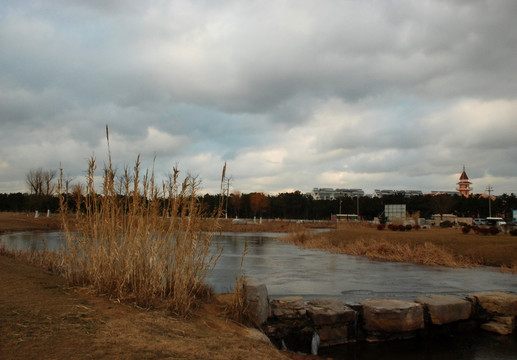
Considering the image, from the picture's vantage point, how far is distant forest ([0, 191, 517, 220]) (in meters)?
80.2

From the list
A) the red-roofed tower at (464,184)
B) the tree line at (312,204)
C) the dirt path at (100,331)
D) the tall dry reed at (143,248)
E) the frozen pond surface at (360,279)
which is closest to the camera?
the dirt path at (100,331)

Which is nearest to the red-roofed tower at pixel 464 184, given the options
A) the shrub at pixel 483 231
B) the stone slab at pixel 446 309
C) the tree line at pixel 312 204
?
the tree line at pixel 312 204

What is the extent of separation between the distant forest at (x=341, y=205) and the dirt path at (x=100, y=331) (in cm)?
6989

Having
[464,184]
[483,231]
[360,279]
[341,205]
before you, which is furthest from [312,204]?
[360,279]

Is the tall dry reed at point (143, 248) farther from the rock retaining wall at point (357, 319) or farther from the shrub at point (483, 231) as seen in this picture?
the shrub at point (483, 231)

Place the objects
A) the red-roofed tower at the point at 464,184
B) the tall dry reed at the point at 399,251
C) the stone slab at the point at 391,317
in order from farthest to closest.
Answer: the red-roofed tower at the point at 464,184
the tall dry reed at the point at 399,251
the stone slab at the point at 391,317

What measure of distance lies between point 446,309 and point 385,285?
13.8 feet

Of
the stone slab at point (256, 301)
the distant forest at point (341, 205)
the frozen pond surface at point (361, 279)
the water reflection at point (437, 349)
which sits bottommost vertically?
the water reflection at point (437, 349)

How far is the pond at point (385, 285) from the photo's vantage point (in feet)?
23.8

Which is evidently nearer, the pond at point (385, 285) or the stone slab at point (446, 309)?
the pond at point (385, 285)

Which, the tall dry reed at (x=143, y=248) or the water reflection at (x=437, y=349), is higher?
the tall dry reed at (x=143, y=248)

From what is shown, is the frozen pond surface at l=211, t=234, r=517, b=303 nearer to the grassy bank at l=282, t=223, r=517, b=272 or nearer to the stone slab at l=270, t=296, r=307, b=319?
the grassy bank at l=282, t=223, r=517, b=272

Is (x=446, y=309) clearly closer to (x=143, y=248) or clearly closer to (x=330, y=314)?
(x=330, y=314)

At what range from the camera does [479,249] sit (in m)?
20.4
